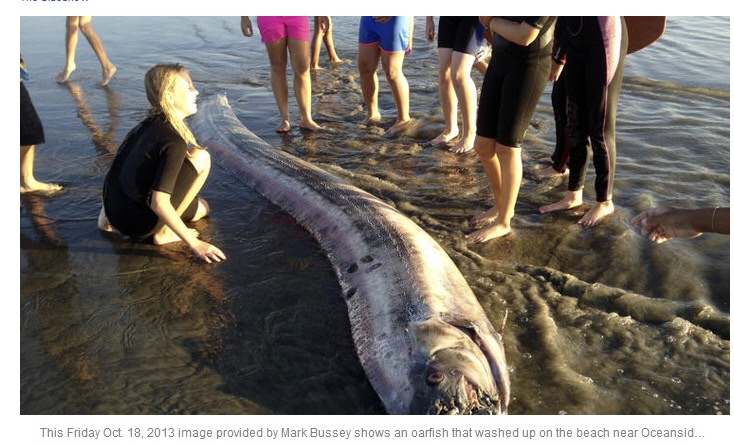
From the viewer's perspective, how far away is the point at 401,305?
3467 millimetres

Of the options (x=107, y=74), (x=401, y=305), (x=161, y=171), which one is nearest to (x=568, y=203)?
(x=401, y=305)

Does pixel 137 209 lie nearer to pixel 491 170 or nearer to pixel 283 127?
pixel 491 170

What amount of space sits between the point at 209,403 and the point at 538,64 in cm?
318

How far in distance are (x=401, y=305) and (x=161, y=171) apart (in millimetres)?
1975

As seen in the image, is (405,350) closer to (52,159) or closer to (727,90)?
(52,159)

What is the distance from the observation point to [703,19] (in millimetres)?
12086

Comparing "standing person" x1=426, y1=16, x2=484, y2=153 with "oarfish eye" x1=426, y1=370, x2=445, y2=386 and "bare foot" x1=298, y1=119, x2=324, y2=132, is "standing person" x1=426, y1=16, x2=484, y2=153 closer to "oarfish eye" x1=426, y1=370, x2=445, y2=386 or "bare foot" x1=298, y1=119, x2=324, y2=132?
"bare foot" x1=298, y1=119, x2=324, y2=132

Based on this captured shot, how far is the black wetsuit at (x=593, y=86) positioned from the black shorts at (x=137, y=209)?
3.11m

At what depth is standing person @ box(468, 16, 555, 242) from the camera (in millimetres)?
4098

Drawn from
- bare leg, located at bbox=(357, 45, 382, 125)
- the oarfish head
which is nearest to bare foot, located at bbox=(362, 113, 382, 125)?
bare leg, located at bbox=(357, 45, 382, 125)

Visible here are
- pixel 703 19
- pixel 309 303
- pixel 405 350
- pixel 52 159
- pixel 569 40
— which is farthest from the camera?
pixel 703 19

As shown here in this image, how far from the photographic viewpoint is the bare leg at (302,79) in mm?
6926

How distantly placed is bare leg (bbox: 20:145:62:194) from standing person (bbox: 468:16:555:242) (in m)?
3.99
